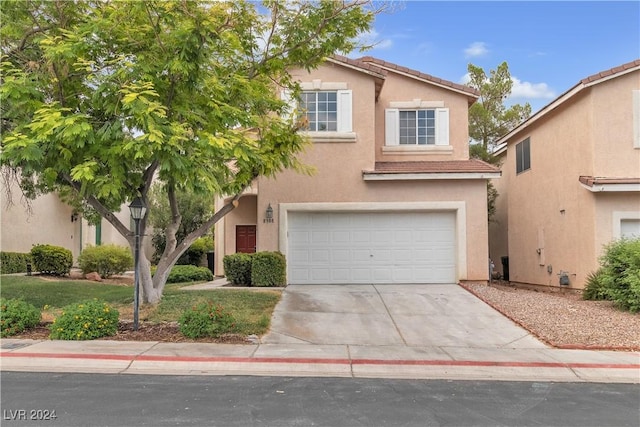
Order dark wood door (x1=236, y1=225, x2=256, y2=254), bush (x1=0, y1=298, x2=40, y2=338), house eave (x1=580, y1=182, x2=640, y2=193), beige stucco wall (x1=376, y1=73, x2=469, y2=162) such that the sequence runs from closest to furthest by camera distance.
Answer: bush (x1=0, y1=298, x2=40, y2=338) → house eave (x1=580, y1=182, x2=640, y2=193) → beige stucco wall (x1=376, y1=73, x2=469, y2=162) → dark wood door (x1=236, y1=225, x2=256, y2=254)

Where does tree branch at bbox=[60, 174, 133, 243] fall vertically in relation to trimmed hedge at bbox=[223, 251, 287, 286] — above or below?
above

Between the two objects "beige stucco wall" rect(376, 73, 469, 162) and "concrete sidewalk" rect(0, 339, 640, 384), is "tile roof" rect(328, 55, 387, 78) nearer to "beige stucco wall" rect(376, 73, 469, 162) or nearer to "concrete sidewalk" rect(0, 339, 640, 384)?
"beige stucco wall" rect(376, 73, 469, 162)

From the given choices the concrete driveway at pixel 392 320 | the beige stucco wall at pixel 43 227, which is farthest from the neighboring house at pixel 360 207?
the beige stucco wall at pixel 43 227

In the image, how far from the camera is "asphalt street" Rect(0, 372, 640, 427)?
17.6ft

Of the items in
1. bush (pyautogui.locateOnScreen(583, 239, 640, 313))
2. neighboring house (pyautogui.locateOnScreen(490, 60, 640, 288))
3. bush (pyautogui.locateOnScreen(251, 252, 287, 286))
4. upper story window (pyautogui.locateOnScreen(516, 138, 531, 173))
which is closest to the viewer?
bush (pyautogui.locateOnScreen(583, 239, 640, 313))

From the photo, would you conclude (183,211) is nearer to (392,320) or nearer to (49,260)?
(49,260)

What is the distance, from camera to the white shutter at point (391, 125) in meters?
16.2

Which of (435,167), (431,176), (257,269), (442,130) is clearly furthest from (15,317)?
(442,130)

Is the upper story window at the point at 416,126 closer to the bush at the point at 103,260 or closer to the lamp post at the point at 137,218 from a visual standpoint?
the lamp post at the point at 137,218

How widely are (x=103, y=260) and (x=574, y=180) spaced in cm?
1668

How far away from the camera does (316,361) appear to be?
773 centimetres

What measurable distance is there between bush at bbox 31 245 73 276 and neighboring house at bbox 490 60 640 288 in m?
17.6

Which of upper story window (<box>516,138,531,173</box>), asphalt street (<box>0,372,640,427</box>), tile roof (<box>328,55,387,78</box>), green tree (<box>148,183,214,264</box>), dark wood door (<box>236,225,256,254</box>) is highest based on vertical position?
tile roof (<box>328,55,387,78</box>)

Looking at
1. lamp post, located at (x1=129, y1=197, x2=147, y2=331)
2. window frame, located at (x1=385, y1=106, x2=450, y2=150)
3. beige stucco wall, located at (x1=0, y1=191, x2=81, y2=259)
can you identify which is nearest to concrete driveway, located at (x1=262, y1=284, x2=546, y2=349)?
lamp post, located at (x1=129, y1=197, x2=147, y2=331)
